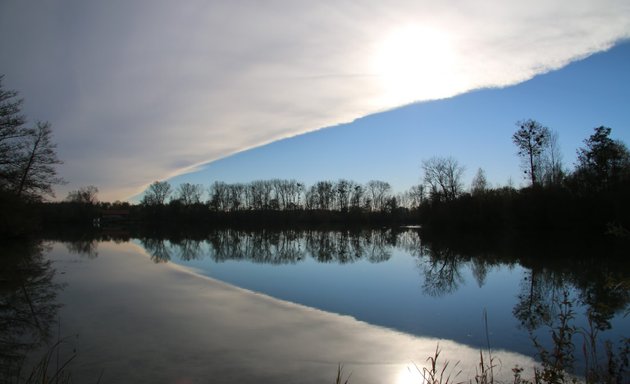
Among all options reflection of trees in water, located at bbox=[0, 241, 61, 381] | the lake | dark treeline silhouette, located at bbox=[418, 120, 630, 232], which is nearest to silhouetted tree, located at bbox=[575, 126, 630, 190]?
dark treeline silhouette, located at bbox=[418, 120, 630, 232]

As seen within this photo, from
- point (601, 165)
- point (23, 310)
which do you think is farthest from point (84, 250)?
point (601, 165)

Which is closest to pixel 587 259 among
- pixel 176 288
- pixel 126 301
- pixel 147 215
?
pixel 176 288

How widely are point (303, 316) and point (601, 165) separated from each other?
37.9m

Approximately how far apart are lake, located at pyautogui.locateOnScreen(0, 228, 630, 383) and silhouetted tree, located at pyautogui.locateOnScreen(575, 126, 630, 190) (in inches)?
752

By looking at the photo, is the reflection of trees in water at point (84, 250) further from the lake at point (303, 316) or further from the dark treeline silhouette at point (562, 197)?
the dark treeline silhouette at point (562, 197)

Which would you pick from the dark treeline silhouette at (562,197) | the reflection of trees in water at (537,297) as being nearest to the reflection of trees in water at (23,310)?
the reflection of trees in water at (537,297)

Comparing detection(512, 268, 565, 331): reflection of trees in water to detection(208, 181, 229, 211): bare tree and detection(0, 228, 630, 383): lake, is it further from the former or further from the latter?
detection(208, 181, 229, 211): bare tree

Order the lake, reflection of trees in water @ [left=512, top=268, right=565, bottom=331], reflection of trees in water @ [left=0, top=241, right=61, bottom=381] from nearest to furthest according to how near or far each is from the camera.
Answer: the lake
reflection of trees in water @ [left=0, top=241, right=61, bottom=381]
reflection of trees in water @ [left=512, top=268, right=565, bottom=331]

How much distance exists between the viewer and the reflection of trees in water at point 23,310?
25.3 ft

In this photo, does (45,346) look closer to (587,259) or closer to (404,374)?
(404,374)

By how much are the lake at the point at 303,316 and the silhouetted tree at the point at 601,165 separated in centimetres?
1911

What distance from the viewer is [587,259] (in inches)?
832

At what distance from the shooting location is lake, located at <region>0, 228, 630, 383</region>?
7.27 meters

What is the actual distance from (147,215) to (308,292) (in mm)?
103310
